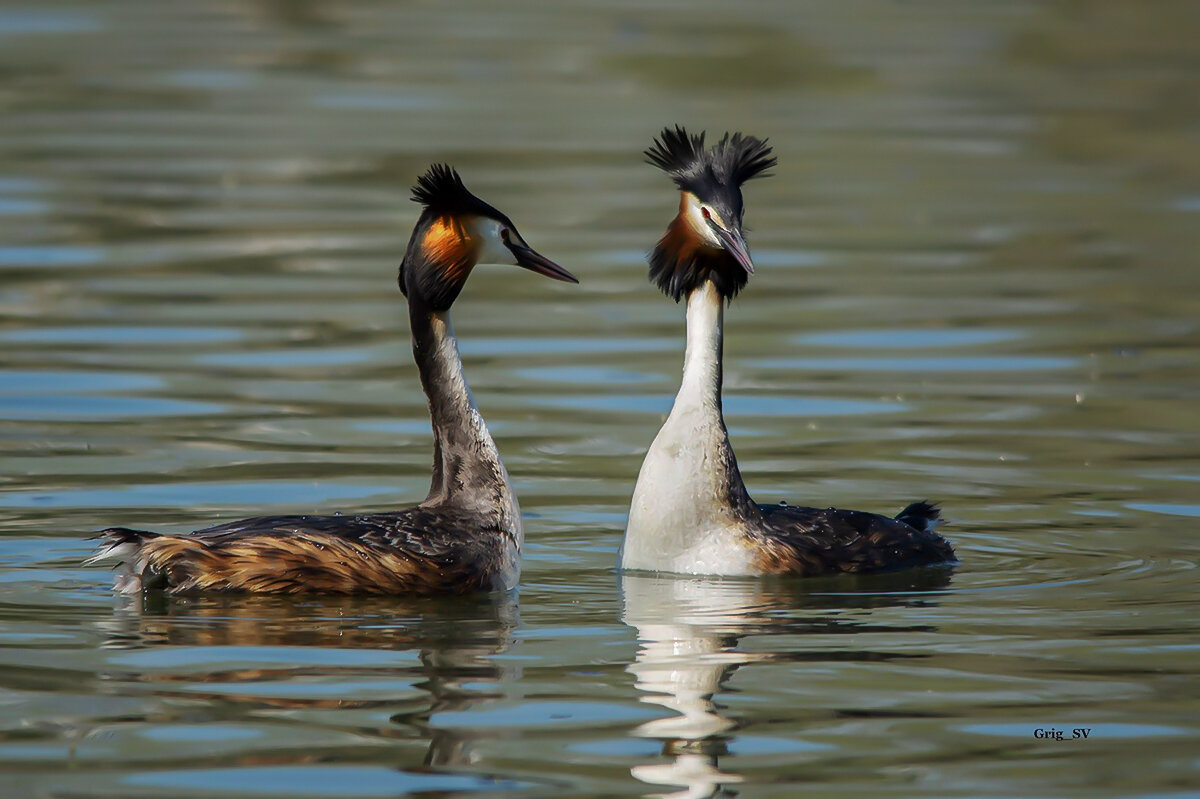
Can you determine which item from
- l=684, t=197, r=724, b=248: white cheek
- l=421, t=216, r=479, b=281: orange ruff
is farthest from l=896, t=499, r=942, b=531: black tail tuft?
l=421, t=216, r=479, b=281: orange ruff

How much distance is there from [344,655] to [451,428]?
2.09 m

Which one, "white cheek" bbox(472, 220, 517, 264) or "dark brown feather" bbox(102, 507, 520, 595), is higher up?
"white cheek" bbox(472, 220, 517, 264)

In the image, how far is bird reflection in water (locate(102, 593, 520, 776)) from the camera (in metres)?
8.06

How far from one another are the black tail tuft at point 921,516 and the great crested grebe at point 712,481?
0.11 m

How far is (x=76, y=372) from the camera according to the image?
1548cm

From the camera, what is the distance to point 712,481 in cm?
1104

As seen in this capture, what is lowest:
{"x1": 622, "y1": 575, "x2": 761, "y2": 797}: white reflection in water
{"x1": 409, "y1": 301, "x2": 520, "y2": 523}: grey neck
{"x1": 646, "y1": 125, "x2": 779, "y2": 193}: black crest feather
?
{"x1": 622, "y1": 575, "x2": 761, "y2": 797}: white reflection in water

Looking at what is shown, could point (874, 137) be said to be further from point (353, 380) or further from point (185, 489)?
point (185, 489)

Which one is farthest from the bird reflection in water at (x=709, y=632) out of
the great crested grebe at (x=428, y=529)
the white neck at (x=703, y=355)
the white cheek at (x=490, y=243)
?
the white cheek at (x=490, y=243)

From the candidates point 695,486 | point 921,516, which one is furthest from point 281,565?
point 921,516

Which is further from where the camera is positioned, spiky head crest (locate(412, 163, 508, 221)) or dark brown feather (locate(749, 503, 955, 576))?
dark brown feather (locate(749, 503, 955, 576))

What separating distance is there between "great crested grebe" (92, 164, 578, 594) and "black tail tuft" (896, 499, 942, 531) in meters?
1.95

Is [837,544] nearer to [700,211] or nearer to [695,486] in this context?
[695,486]

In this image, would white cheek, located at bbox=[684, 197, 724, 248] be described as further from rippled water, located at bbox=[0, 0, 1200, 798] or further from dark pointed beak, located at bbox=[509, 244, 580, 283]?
rippled water, located at bbox=[0, 0, 1200, 798]
